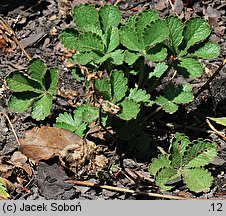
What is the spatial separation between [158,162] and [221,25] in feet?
3.37

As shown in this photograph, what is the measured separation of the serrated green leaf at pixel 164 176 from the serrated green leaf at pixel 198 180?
0.05m

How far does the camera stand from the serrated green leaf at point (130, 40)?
7.54ft

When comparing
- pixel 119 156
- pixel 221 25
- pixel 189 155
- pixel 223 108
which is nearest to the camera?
pixel 189 155

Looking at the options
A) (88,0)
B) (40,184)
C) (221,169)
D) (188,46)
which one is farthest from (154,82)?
(88,0)

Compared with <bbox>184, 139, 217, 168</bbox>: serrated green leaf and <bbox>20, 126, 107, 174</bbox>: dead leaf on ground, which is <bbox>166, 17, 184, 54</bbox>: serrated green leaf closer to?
<bbox>184, 139, 217, 168</bbox>: serrated green leaf

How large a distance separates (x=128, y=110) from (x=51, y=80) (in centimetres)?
36

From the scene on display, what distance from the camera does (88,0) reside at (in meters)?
3.20

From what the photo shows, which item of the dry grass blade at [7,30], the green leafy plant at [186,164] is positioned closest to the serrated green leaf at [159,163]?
the green leafy plant at [186,164]

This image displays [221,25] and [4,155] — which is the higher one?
[221,25]

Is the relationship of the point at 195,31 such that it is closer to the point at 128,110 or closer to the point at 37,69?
the point at 128,110

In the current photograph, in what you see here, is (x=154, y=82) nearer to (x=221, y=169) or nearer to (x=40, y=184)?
(x=221, y=169)

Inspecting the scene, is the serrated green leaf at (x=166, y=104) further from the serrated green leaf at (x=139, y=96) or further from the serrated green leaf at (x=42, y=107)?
the serrated green leaf at (x=42, y=107)

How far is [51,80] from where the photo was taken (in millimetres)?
2396

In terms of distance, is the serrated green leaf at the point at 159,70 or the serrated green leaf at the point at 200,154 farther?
the serrated green leaf at the point at 159,70
